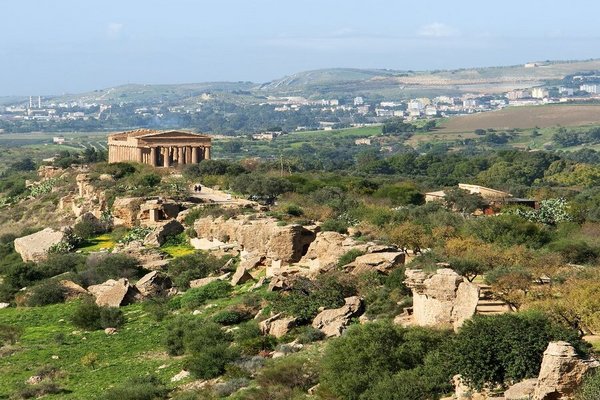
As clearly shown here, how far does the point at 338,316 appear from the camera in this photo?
24.7 metres

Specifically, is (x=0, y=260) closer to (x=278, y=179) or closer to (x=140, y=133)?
(x=278, y=179)

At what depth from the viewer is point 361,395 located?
18953 millimetres

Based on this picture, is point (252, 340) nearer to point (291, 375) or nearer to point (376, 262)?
point (291, 375)

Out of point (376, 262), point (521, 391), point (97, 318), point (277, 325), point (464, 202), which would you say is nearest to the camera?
point (521, 391)

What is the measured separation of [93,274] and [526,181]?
153 feet

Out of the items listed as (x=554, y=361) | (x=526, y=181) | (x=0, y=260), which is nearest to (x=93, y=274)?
(x=0, y=260)

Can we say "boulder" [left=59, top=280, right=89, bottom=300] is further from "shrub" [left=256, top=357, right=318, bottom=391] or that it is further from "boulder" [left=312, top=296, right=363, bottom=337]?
"shrub" [left=256, top=357, right=318, bottom=391]

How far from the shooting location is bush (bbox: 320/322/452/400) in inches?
760

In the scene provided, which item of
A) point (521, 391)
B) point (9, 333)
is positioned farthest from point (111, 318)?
point (521, 391)

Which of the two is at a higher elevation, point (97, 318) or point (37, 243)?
point (97, 318)

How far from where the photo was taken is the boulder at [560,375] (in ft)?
55.4

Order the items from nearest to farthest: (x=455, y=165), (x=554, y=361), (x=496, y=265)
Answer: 1. (x=554, y=361)
2. (x=496, y=265)
3. (x=455, y=165)

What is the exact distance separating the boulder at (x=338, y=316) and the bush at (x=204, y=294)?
18.7ft

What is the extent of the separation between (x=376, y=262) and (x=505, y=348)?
9.22 metres
